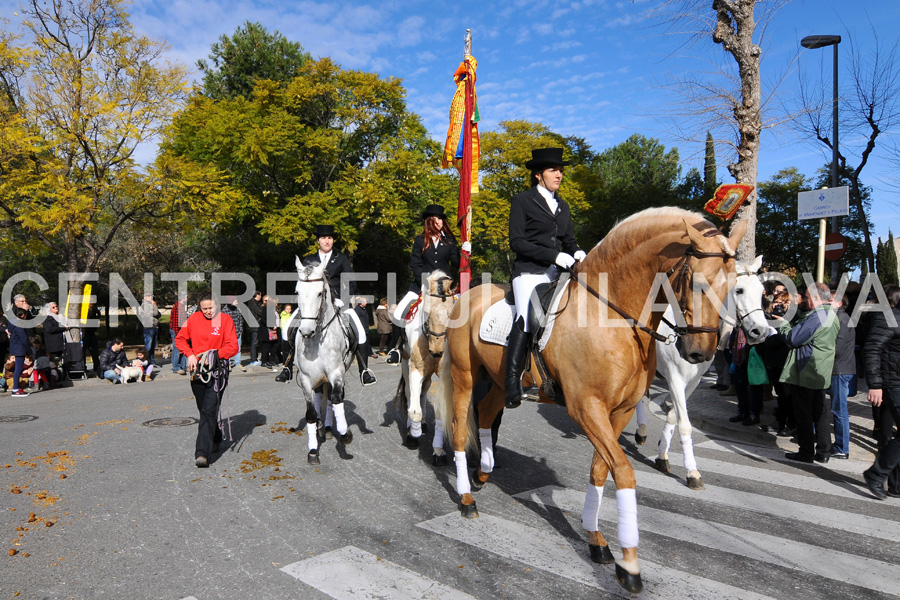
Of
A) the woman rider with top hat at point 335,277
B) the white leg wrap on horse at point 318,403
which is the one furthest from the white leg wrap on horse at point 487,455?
the white leg wrap on horse at point 318,403

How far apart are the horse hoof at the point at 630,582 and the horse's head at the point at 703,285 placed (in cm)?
149

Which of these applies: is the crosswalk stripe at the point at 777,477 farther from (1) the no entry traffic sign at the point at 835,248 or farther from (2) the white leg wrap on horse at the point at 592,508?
(1) the no entry traffic sign at the point at 835,248

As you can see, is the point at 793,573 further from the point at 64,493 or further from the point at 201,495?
the point at 64,493

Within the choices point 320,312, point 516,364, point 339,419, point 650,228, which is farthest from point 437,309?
point 650,228

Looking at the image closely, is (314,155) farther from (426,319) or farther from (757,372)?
(757,372)

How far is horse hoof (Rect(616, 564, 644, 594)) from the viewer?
12.9ft

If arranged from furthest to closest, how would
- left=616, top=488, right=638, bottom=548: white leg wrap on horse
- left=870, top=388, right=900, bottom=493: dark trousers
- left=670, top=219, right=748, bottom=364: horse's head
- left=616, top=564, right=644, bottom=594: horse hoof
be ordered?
left=870, top=388, right=900, bottom=493: dark trousers → left=616, top=488, right=638, bottom=548: white leg wrap on horse → left=616, top=564, right=644, bottom=594: horse hoof → left=670, top=219, right=748, bottom=364: horse's head

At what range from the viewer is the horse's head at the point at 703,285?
384cm

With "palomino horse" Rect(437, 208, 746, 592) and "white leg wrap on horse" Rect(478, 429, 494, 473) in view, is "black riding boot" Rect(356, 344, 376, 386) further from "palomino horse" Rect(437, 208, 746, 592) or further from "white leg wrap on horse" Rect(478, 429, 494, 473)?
"palomino horse" Rect(437, 208, 746, 592)

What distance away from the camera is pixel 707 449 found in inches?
325

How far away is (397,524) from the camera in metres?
5.20

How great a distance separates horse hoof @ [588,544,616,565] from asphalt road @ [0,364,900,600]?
82mm

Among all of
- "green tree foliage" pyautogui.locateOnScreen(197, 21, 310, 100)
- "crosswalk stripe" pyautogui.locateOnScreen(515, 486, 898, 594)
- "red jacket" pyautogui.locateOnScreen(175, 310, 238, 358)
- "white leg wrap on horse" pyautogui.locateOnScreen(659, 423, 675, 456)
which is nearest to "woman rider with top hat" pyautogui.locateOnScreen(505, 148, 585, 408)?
"crosswalk stripe" pyautogui.locateOnScreen(515, 486, 898, 594)

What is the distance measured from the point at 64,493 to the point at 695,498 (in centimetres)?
642
